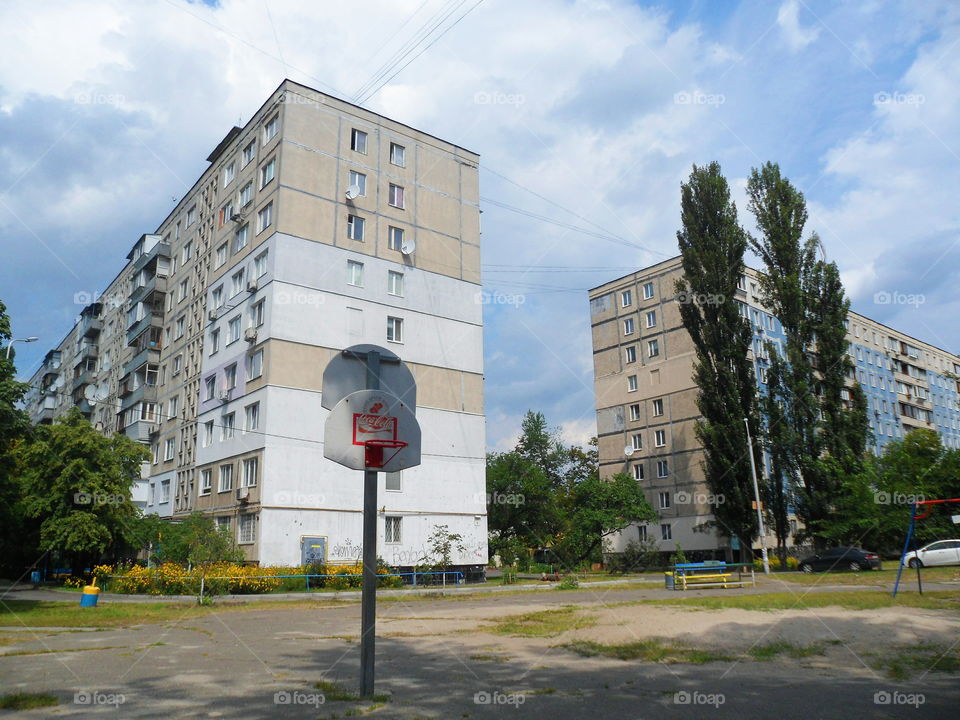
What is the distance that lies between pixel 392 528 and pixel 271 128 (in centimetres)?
2261

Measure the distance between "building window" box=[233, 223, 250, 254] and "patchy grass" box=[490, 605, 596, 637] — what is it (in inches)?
1169

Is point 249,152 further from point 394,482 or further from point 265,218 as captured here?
point 394,482

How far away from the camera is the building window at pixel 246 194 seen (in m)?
39.7

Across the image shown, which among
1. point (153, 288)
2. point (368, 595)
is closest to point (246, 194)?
point (153, 288)

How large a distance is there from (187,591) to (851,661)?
76.4 feet

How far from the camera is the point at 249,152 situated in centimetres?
4141

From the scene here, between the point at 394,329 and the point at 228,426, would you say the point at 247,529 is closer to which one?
the point at 228,426

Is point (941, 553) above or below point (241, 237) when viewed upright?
below
